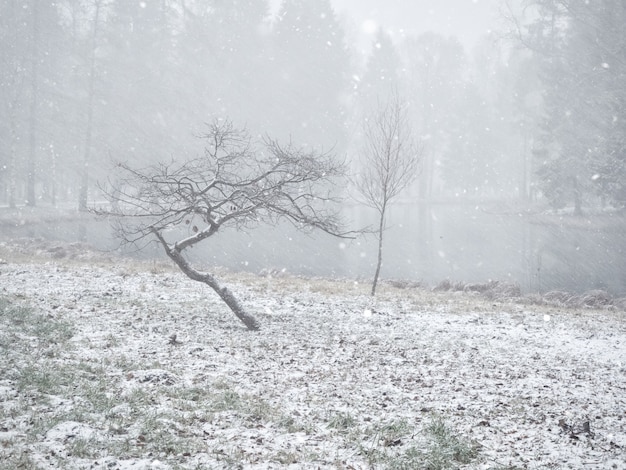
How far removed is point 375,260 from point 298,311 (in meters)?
14.1

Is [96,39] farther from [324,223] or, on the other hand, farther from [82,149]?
[324,223]

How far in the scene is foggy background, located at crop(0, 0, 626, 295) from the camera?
27688 millimetres

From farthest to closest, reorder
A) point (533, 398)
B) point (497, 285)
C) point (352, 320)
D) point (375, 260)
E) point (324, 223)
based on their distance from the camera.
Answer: point (375, 260)
point (497, 285)
point (352, 320)
point (324, 223)
point (533, 398)

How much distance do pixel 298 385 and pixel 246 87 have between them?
44.9m

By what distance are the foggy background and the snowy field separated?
10.2m

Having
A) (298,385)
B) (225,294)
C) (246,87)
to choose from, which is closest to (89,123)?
(246,87)

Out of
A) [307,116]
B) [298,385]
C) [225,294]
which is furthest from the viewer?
[307,116]

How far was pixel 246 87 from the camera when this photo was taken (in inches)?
1918

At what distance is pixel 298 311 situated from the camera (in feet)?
41.0

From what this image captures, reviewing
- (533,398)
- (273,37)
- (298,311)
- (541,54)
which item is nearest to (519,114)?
(541,54)

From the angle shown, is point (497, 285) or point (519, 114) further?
point (519, 114)

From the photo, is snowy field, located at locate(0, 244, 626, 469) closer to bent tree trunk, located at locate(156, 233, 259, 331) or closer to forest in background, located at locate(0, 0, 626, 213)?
bent tree trunk, located at locate(156, 233, 259, 331)

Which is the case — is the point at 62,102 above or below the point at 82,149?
above

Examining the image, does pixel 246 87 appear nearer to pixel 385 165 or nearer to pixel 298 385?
pixel 385 165
